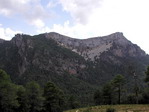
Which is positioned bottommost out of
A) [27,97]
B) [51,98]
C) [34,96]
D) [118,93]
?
[51,98]

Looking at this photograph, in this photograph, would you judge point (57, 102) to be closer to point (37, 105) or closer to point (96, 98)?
point (37, 105)

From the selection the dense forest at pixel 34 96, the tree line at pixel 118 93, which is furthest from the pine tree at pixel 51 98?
the tree line at pixel 118 93

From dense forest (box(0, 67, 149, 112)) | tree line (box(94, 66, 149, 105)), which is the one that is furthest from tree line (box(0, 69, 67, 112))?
Answer: tree line (box(94, 66, 149, 105))

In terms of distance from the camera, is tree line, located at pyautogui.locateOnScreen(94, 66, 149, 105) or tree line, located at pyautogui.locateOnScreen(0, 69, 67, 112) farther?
tree line, located at pyautogui.locateOnScreen(94, 66, 149, 105)

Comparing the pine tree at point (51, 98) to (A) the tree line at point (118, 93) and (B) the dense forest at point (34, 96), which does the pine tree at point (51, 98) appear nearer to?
(B) the dense forest at point (34, 96)

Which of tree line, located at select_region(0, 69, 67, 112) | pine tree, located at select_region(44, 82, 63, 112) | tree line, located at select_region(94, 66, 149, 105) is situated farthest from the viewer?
tree line, located at select_region(94, 66, 149, 105)

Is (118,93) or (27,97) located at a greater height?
(118,93)

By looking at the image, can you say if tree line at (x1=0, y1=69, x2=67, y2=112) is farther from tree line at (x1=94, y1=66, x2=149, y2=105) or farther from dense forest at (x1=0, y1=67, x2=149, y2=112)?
tree line at (x1=94, y1=66, x2=149, y2=105)

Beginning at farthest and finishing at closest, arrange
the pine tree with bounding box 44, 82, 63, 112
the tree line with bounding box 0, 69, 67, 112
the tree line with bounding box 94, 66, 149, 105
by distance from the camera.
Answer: the tree line with bounding box 94, 66, 149, 105
the pine tree with bounding box 44, 82, 63, 112
the tree line with bounding box 0, 69, 67, 112

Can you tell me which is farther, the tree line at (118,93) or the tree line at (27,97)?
the tree line at (118,93)

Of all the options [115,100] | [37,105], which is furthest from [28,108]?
[115,100]

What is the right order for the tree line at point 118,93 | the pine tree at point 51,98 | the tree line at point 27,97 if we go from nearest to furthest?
the tree line at point 27,97 → the pine tree at point 51,98 → the tree line at point 118,93

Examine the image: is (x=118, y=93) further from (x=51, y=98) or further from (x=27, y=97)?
(x=27, y=97)

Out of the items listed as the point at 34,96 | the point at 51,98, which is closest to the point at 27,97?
the point at 34,96
